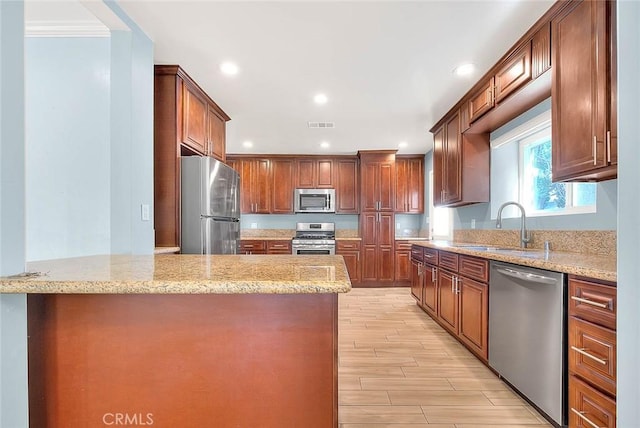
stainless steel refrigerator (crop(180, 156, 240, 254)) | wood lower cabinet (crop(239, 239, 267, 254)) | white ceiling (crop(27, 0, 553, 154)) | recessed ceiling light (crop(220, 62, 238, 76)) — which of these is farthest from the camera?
wood lower cabinet (crop(239, 239, 267, 254))

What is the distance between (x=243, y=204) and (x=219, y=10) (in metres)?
4.08

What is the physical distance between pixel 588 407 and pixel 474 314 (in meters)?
1.09

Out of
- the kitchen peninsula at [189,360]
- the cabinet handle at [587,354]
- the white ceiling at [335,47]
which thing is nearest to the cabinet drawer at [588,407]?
the cabinet handle at [587,354]

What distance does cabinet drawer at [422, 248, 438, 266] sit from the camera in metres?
3.36

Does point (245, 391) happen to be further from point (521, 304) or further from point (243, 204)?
point (243, 204)

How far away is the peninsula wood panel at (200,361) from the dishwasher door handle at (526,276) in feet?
4.27

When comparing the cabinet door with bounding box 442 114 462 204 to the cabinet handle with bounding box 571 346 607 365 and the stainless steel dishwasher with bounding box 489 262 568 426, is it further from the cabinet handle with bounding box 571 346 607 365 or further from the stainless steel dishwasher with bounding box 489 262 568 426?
the cabinet handle with bounding box 571 346 607 365

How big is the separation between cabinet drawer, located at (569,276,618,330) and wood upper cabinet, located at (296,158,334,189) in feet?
14.8

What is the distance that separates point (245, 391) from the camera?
108cm

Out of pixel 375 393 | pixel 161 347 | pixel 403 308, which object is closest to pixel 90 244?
pixel 161 347

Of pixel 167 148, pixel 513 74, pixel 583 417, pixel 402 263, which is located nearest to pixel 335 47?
Answer: pixel 513 74

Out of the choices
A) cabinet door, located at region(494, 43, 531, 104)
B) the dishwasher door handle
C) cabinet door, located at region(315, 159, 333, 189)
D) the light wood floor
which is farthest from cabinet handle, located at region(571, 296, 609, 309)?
cabinet door, located at region(315, 159, 333, 189)

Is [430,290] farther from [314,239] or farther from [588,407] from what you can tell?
[314,239]

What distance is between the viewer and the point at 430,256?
353cm
